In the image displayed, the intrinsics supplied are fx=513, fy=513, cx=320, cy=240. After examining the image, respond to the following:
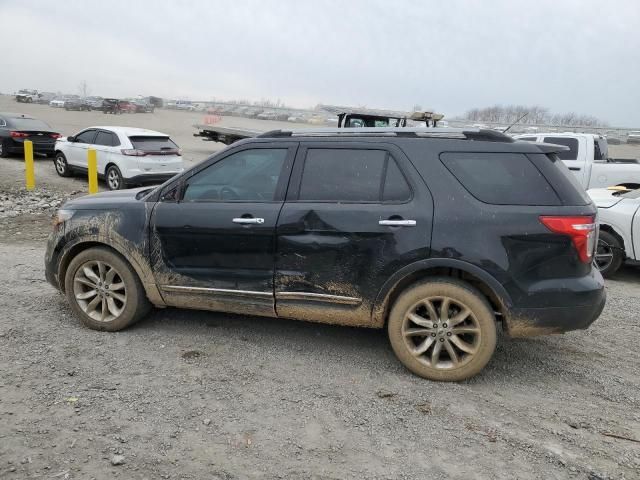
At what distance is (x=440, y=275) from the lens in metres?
3.62

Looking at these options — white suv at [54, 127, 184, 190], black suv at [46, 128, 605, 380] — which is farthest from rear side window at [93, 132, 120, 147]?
black suv at [46, 128, 605, 380]

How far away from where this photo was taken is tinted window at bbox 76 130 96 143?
42.7 ft

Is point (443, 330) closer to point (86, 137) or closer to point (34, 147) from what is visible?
point (86, 137)

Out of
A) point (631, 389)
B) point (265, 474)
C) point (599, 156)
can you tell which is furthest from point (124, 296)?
point (599, 156)

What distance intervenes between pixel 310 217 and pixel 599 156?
9197 millimetres

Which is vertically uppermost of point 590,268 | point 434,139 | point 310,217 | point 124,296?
point 434,139

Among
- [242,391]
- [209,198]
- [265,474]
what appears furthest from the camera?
[209,198]

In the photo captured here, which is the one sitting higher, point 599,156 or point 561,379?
point 599,156

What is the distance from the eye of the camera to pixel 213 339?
427 cm

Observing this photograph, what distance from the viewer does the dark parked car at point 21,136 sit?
52.1 feet

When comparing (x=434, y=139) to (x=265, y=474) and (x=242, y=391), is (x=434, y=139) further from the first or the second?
(x=265, y=474)

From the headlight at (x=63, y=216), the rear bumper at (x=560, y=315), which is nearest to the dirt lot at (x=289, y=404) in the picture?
the rear bumper at (x=560, y=315)

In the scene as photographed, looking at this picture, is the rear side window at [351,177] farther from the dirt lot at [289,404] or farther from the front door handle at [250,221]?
the dirt lot at [289,404]

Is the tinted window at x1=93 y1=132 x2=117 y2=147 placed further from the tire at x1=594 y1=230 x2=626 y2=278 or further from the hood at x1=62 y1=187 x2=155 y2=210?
the tire at x1=594 y1=230 x2=626 y2=278
